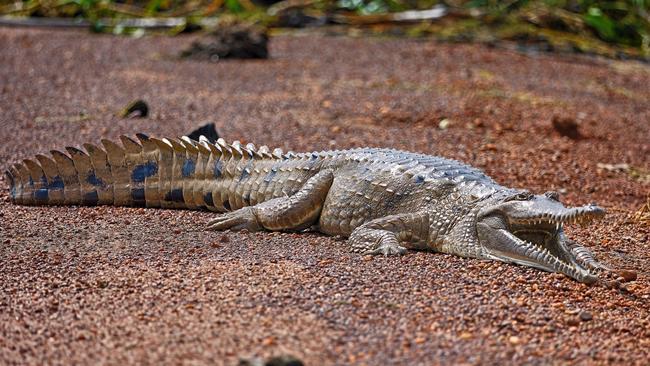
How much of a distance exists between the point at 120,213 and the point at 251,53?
7566mm

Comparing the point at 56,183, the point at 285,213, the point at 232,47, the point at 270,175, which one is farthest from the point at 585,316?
the point at 232,47

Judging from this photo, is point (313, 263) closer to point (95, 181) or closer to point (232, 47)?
point (95, 181)

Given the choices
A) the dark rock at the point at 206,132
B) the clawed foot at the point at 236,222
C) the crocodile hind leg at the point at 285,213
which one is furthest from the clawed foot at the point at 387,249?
the dark rock at the point at 206,132

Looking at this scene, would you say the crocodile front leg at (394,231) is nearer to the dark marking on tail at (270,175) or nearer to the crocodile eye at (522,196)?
the crocodile eye at (522,196)

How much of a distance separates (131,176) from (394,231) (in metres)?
1.90

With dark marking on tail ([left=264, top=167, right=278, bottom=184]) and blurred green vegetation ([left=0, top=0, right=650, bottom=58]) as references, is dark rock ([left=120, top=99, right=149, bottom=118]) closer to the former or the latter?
dark marking on tail ([left=264, top=167, right=278, bottom=184])

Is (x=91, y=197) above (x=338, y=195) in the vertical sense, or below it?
below

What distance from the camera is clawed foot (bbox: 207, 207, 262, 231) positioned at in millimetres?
6285

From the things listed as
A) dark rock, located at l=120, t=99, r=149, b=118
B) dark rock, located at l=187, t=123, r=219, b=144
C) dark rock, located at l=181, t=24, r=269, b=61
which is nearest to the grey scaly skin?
dark rock, located at l=187, t=123, r=219, b=144

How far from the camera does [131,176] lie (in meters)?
6.81

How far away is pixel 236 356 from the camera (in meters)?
4.18

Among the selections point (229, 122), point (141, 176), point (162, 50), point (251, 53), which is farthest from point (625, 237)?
point (162, 50)

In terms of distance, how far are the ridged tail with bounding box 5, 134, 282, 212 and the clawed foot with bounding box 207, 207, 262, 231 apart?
0.39 meters

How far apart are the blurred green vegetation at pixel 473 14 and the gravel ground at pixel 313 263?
4012 millimetres
